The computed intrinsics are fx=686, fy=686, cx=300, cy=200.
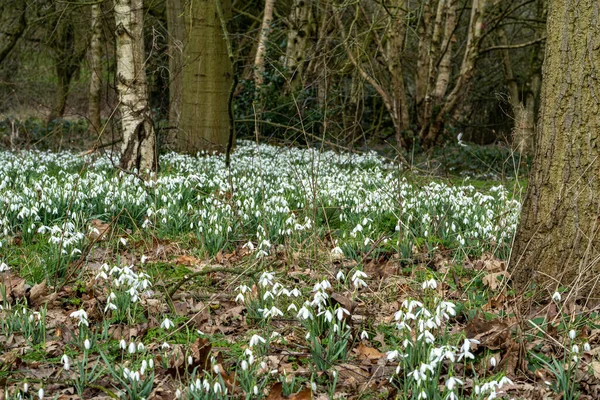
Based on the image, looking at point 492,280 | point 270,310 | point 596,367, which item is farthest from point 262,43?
point 596,367

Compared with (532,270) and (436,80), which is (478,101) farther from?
(532,270)

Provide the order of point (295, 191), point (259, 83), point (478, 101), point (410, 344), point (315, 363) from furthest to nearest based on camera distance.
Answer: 1. point (478, 101)
2. point (259, 83)
3. point (295, 191)
4. point (315, 363)
5. point (410, 344)

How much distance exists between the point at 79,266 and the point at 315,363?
6.50 feet

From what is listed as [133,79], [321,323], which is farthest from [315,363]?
[133,79]

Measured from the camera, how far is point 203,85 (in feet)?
34.0

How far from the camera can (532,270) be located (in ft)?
13.9

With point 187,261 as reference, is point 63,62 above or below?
above

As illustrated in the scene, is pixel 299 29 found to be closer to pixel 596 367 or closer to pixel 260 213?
pixel 260 213

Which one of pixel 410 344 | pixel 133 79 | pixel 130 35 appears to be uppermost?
pixel 130 35

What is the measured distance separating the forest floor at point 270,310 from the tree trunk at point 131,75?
4.02ft

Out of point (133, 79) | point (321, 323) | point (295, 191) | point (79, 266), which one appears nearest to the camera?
point (321, 323)

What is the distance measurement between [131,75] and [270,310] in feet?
16.5

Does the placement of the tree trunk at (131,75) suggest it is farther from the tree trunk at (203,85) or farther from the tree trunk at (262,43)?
the tree trunk at (262,43)

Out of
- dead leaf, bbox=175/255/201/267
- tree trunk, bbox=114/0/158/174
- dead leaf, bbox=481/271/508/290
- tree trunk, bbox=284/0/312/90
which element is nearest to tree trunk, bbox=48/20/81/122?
tree trunk, bbox=284/0/312/90
